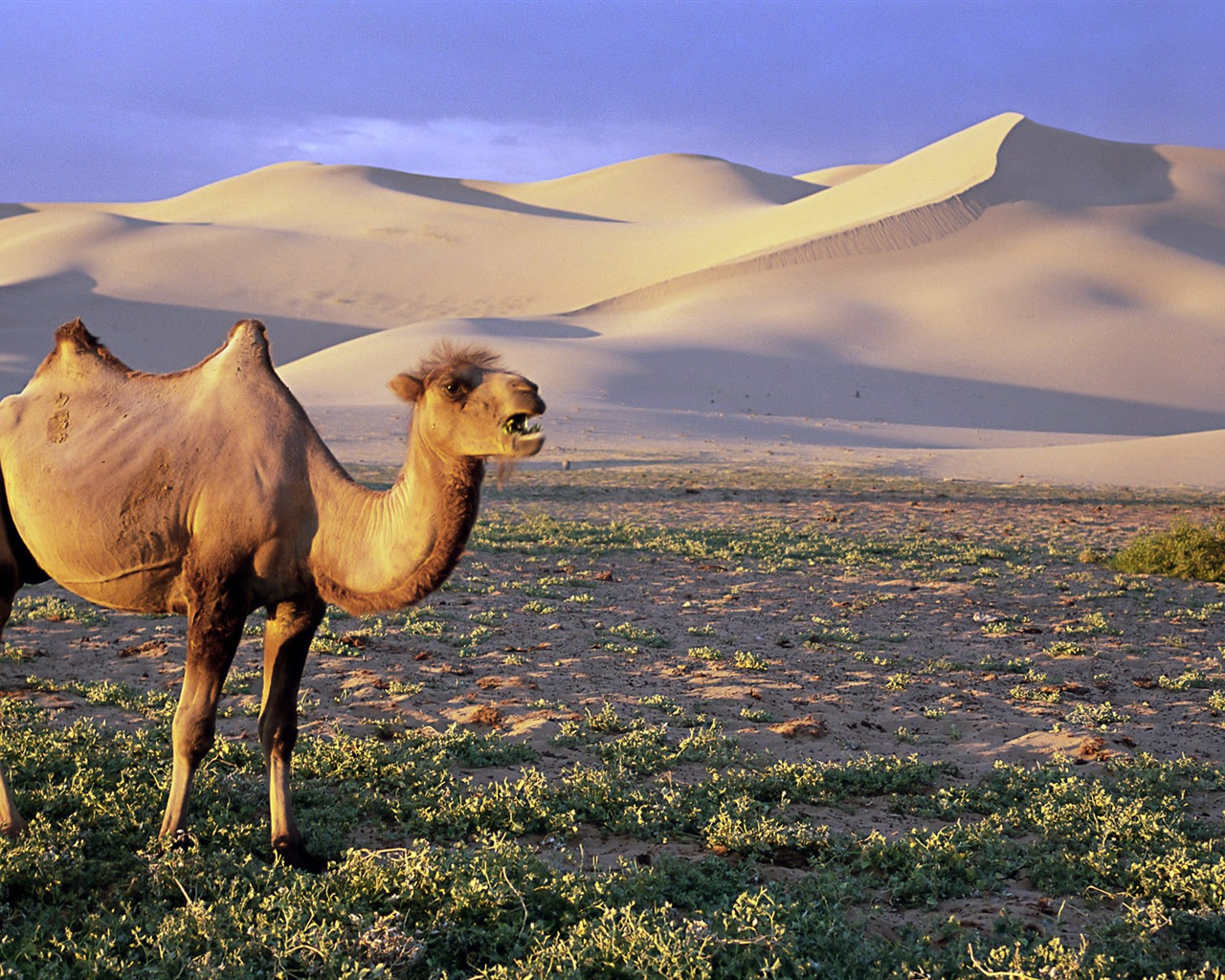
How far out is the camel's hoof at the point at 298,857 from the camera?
4.75 metres

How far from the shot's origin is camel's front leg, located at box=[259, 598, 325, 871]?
15.7ft

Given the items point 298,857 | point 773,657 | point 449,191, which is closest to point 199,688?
point 298,857

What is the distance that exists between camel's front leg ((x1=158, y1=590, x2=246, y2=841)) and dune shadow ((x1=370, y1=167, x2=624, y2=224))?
112m

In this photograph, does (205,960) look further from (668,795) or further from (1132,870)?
(1132,870)

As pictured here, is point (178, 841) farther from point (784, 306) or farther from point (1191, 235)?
point (1191, 235)

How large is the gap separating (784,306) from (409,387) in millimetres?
52220

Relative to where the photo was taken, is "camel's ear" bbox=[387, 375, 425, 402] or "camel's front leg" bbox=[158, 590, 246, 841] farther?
"camel's front leg" bbox=[158, 590, 246, 841]

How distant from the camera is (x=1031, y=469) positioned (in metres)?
27.5

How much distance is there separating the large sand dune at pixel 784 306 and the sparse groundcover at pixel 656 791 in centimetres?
1779

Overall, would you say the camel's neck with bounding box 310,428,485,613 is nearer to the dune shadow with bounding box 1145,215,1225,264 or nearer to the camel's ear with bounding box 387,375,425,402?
the camel's ear with bounding box 387,375,425,402

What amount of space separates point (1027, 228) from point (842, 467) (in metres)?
44.0

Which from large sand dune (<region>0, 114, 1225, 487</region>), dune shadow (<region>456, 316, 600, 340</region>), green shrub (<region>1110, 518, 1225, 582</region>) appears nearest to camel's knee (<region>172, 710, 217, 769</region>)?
green shrub (<region>1110, 518, 1225, 582</region>)

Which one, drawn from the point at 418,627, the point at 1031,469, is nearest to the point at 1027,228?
the point at 1031,469

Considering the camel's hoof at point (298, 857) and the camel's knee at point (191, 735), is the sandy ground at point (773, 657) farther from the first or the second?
the camel's knee at point (191, 735)
